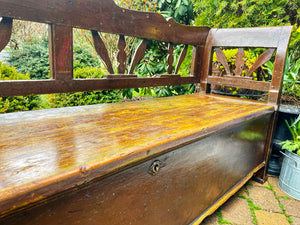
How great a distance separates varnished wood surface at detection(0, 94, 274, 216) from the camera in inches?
22.1

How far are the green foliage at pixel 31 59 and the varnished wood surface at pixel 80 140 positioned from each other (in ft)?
17.4

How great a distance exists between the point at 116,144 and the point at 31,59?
6202 mm

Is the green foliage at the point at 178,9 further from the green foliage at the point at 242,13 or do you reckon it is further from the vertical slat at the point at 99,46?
the vertical slat at the point at 99,46

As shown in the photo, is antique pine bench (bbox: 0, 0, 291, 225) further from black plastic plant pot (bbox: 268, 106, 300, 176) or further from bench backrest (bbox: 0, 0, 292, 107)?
black plastic plant pot (bbox: 268, 106, 300, 176)

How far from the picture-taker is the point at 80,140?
811 millimetres

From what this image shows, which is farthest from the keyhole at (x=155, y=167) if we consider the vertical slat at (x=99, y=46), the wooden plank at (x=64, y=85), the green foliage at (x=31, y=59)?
the green foliage at (x=31, y=59)

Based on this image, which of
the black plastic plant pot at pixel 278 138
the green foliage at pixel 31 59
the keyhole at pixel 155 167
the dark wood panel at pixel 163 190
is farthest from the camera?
the green foliage at pixel 31 59

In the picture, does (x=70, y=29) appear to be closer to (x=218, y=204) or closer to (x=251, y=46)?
(x=218, y=204)

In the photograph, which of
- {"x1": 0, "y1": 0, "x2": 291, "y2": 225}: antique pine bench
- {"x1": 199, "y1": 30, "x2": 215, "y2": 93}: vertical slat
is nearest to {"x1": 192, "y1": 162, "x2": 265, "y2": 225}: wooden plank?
{"x1": 0, "y1": 0, "x2": 291, "y2": 225}: antique pine bench

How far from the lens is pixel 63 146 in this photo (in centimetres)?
75

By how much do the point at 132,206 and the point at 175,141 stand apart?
0.93ft

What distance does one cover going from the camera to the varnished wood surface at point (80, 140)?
1.85 feet

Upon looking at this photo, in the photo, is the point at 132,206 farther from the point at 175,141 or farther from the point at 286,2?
the point at 286,2

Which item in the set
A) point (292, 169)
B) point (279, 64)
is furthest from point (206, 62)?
point (292, 169)
